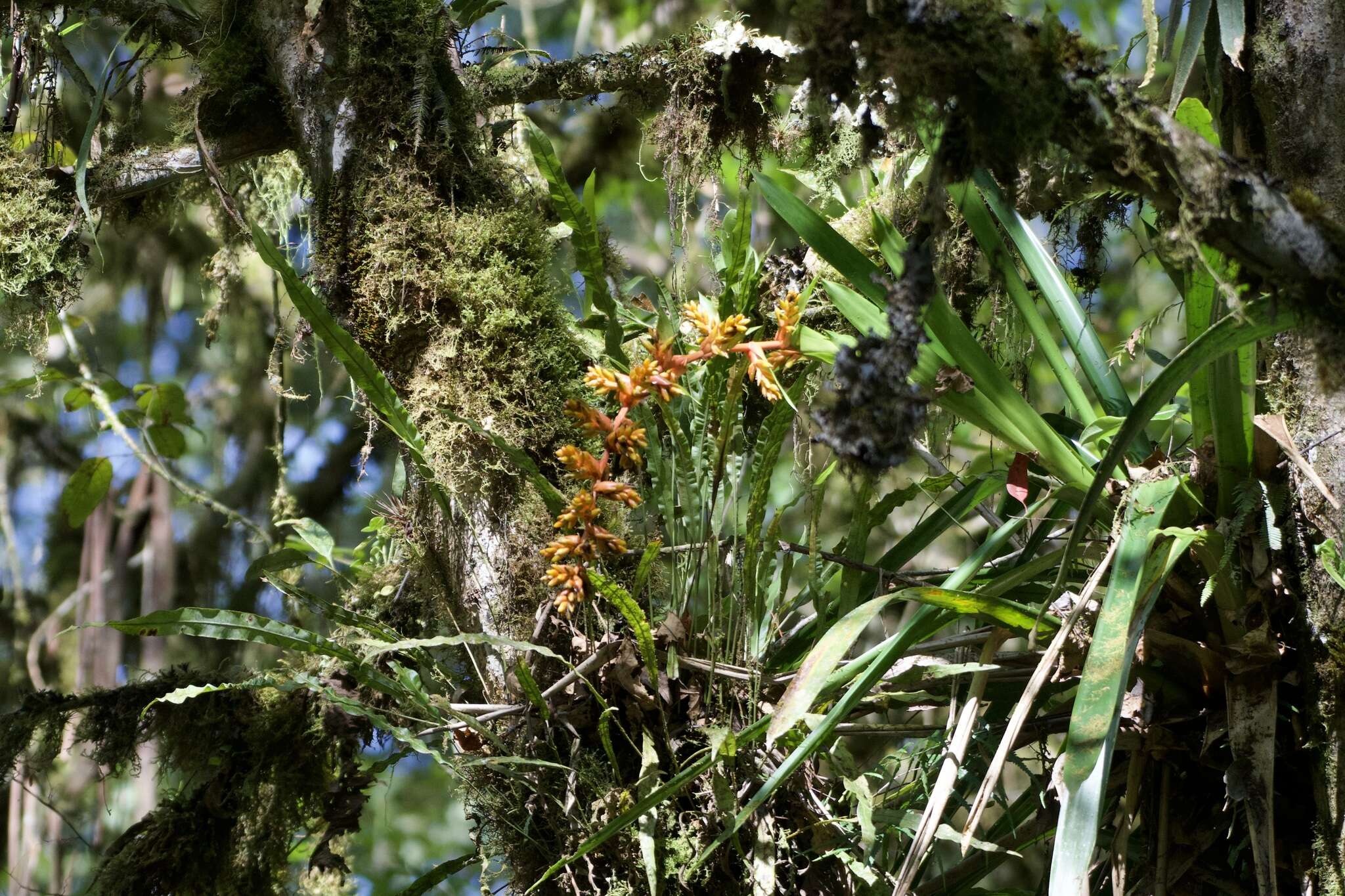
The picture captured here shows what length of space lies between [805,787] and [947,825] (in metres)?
0.16

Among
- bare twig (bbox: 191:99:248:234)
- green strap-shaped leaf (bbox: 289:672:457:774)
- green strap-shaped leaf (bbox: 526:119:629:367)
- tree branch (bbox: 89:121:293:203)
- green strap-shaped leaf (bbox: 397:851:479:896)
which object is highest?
tree branch (bbox: 89:121:293:203)

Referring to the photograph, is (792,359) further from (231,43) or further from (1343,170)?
(231,43)

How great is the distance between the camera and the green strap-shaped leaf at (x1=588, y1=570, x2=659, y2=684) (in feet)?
3.72

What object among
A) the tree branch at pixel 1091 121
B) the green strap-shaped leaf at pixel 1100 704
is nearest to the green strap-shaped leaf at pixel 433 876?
the green strap-shaped leaf at pixel 1100 704

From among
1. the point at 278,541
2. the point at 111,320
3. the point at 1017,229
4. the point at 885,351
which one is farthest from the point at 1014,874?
the point at 111,320

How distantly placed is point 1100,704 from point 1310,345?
422mm

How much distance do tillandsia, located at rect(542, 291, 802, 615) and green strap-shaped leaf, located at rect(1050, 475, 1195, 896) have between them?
0.40 m

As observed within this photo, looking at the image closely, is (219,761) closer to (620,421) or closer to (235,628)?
(235,628)

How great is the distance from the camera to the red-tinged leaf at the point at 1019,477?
1.19m

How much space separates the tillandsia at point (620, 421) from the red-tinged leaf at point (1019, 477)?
28 centimetres

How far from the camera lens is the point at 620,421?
1.20 meters

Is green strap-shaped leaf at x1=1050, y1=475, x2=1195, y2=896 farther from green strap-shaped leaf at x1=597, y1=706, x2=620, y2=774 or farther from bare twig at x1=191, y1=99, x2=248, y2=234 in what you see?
bare twig at x1=191, y1=99, x2=248, y2=234

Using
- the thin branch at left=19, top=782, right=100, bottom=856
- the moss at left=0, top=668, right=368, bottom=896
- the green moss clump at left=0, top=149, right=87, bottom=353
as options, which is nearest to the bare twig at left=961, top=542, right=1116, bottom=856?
the moss at left=0, top=668, right=368, bottom=896

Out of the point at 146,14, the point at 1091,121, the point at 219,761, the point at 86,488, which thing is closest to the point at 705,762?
the point at 1091,121
